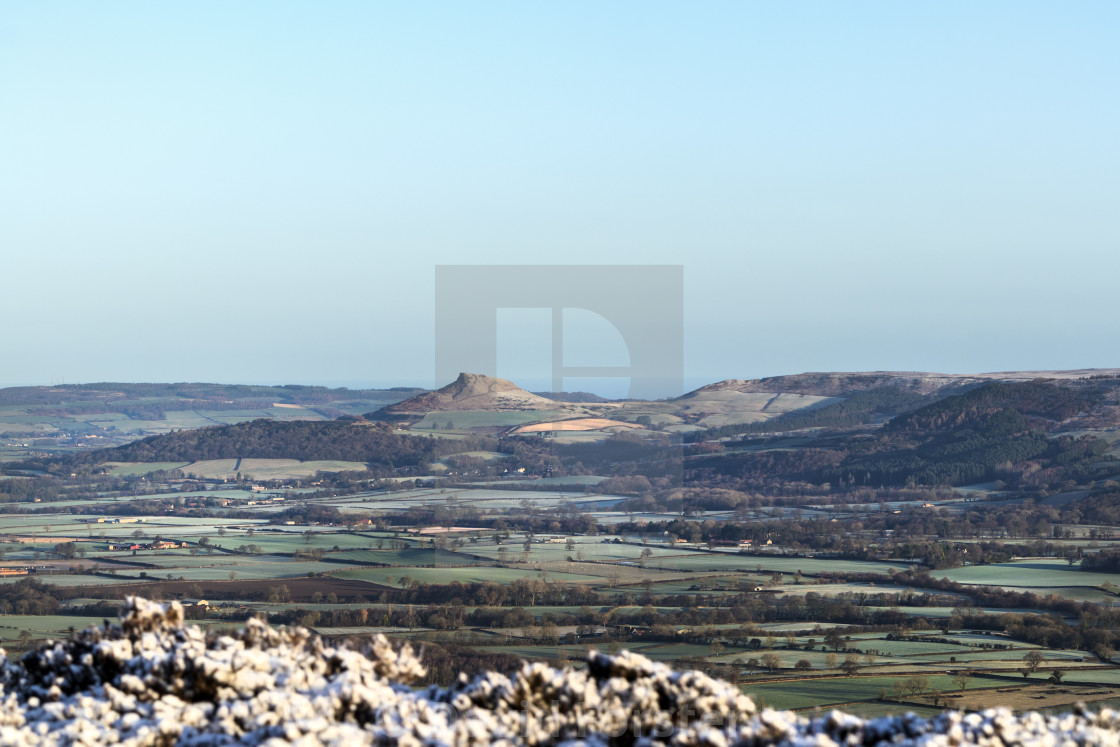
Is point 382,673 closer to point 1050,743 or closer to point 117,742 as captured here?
point 117,742

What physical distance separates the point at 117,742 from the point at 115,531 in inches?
3948

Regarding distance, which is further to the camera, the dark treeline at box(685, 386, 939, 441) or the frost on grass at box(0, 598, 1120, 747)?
the dark treeline at box(685, 386, 939, 441)

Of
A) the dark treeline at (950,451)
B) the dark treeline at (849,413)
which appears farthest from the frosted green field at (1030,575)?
the dark treeline at (849,413)

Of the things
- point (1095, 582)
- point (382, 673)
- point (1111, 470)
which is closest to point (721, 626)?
point (1095, 582)

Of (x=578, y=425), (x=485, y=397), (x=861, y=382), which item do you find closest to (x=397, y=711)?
(x=578, y=425)

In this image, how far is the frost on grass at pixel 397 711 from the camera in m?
10.4

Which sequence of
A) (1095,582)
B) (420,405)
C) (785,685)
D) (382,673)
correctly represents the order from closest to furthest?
(382,673)
(785,685)
(1095,582)
(420,405)

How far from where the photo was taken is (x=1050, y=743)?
10359mm

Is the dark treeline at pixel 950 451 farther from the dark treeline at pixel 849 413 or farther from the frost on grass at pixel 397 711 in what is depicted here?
the frost on grass at pixel 397 711

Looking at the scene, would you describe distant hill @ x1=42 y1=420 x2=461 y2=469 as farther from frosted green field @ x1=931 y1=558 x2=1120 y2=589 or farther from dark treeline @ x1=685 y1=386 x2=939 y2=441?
frosted green field @ x1=931 y1=558 x2=1120 y2=589

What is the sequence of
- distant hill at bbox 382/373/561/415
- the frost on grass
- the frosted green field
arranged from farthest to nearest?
distant hill at bbox 382/373/561/415
the frosted green field
the frost on grass

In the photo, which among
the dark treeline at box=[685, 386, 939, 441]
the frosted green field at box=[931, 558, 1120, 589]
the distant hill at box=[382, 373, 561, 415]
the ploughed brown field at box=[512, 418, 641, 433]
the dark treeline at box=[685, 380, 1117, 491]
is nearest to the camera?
the frosted green field at box=[931, 558, 1120, 589]

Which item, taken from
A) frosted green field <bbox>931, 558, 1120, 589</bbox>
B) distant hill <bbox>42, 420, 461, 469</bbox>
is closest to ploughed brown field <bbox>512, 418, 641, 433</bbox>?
distant hill <bbox>42, 420, 461, 469</bbox>

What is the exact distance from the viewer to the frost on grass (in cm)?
1038
